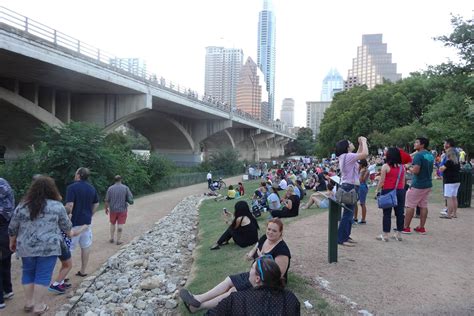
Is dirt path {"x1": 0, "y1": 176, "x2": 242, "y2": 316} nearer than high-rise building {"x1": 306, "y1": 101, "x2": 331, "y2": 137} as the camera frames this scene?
Yes

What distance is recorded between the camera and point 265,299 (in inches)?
111

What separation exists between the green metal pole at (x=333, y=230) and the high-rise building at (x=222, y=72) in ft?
308

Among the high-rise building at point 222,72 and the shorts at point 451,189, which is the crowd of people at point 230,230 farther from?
the high-rise building at point 222,72

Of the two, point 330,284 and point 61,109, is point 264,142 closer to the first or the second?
point 61,109

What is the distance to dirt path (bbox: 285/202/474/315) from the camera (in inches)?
157

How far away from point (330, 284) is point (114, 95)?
75.6 feet

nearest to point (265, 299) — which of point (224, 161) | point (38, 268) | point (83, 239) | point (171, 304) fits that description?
point (171, 304)

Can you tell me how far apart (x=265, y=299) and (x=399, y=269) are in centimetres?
288

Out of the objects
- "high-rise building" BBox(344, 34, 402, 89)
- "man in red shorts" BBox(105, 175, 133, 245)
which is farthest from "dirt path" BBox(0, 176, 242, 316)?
"high-rise building" BBox(344, 34, 402, 89)

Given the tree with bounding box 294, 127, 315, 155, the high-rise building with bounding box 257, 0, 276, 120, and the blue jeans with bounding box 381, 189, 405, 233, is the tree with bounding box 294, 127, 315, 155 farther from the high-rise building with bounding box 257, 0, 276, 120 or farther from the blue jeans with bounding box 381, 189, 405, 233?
the blue jeans with bounding box 381, 189, 405, 233

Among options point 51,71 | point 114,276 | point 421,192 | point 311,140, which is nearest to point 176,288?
point 114,276

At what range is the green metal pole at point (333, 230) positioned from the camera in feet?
16.2

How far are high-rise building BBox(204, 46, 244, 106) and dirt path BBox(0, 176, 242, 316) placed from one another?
80.1m

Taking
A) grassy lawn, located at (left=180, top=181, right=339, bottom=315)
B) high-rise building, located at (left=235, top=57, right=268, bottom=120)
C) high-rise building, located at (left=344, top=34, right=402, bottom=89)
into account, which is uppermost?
high-rise building, located at (left=344, top=34, right=402, bottom=89)
